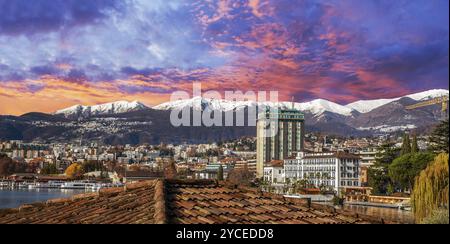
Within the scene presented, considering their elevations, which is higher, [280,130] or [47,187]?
[280,130]

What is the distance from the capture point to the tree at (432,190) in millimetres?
8648

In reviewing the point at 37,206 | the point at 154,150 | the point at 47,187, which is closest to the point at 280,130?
the point at 154,150

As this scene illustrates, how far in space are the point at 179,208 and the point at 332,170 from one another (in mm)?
50218

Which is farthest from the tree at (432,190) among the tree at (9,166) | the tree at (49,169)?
the tree at (49,169)

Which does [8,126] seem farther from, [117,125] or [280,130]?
[280,130]

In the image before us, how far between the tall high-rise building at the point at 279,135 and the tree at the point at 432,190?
211ft

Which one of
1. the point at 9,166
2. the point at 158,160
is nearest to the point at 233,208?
the point at 9,166

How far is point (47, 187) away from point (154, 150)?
34.6 metres

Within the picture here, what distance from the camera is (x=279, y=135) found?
77.9 m

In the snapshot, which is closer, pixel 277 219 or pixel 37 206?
pixel 277 219

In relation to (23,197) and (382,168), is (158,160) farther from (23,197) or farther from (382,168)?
(382,168)

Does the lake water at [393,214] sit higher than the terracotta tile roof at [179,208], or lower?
lower

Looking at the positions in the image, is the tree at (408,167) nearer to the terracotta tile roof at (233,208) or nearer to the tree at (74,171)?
the terracotta tile roof at (233,208)
